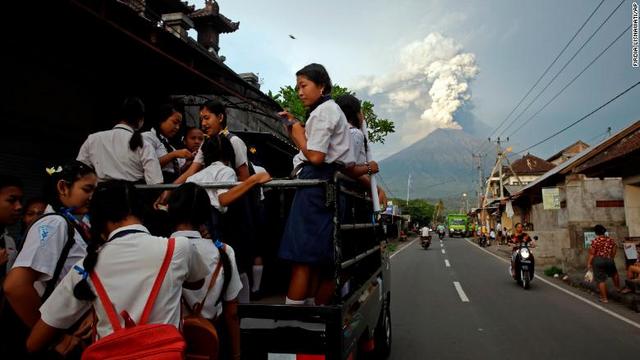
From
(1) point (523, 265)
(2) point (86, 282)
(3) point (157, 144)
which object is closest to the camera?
(2) point (86, 282)

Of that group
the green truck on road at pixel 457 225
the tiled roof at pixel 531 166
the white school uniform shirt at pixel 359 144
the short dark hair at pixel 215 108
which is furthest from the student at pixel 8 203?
the tiled roof at pixel 531 166

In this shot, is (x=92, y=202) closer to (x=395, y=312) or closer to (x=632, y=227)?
(x=395, y=312)

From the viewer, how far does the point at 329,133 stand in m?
2.63

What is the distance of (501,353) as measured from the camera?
5.54m

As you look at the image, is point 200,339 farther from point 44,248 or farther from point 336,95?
point 336,95

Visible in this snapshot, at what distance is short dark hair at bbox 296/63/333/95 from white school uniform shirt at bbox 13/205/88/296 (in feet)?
5.19

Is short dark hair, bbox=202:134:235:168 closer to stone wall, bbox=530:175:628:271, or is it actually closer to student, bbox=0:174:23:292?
student, bbox=0:174:23:292

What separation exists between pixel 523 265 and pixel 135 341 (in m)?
11.5

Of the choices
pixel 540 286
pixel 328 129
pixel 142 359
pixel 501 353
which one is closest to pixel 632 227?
pixel 540 286

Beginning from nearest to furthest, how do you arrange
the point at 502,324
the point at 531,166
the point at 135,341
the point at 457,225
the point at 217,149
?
the point at 135,341 < the point at 217,149 < the point at 502,324 < the point at 457,225 < the point at 531,166

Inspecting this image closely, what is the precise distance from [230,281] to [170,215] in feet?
1.54

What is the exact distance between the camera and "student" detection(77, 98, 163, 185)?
3287mm

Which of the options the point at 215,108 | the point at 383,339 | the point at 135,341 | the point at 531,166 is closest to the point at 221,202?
the point at 215,108

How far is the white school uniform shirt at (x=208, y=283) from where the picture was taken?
2.25m
